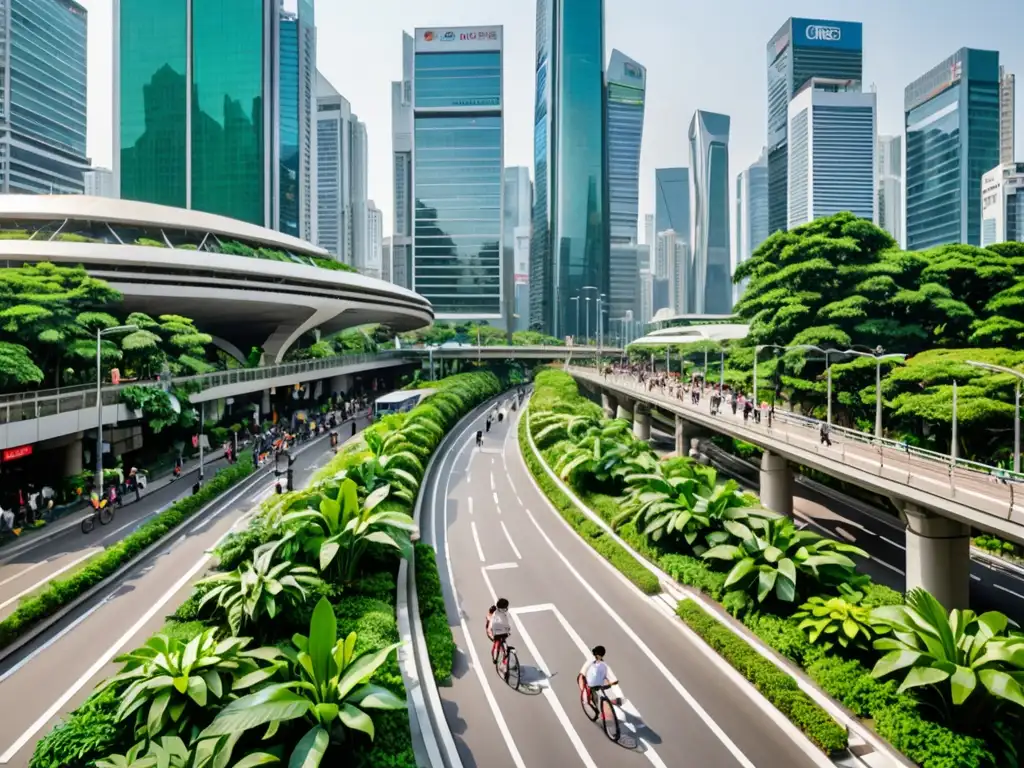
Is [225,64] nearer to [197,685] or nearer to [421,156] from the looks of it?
[421,156]

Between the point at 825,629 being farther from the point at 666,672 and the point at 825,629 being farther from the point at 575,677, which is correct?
the point at 575,677

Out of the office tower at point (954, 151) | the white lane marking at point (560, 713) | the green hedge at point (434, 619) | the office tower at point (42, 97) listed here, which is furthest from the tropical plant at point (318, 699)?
the office tower at point (954, 151)

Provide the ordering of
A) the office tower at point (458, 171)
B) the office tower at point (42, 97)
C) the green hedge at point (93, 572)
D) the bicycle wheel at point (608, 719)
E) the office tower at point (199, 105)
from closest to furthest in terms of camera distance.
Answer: the bicycle wheel at point (608, 719)
the green hedge at point (93, 572)
the office tower at point (42, 97)
the office tower at point (199, 105)
the office tower at point (458, 171)

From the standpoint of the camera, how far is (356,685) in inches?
368

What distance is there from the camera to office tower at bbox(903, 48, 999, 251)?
16625cm

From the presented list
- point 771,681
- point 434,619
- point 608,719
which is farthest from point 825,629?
point 434,619

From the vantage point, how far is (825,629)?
1264 centimetres

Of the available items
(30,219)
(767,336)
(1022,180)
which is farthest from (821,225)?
(1022,180)

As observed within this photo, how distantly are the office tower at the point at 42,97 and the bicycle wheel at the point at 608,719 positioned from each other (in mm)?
145063

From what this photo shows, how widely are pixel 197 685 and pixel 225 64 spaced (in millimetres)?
161083

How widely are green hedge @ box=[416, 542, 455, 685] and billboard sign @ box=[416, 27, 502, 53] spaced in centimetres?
17344

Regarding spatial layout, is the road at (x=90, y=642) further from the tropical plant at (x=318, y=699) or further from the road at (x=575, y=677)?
the road at (x=575, y=677)

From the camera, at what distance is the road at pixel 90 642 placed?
11.5 m

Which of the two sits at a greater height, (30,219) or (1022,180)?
(1022,180)
